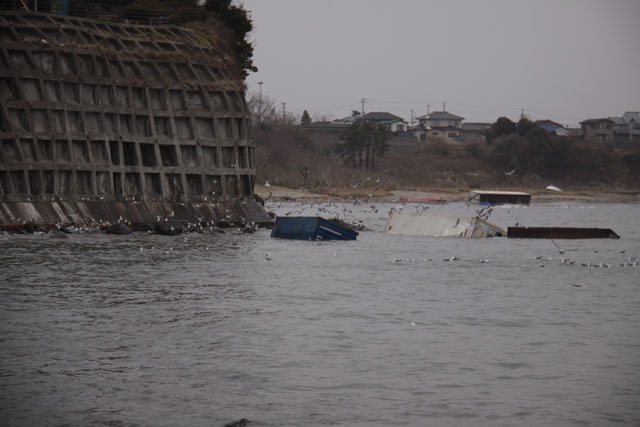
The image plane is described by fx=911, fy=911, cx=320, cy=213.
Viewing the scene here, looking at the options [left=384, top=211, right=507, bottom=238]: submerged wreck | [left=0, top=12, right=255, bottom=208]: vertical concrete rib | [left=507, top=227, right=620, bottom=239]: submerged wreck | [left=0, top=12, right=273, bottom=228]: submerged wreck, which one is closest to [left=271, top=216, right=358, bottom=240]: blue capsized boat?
[left=0, top=12, right=273, bottom=228]: submerged wreck

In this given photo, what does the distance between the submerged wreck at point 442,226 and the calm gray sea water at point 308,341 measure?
15927 mm

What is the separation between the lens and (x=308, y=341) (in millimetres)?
23141

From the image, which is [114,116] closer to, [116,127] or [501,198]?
[116,127]

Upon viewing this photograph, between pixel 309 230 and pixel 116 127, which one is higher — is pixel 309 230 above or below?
below

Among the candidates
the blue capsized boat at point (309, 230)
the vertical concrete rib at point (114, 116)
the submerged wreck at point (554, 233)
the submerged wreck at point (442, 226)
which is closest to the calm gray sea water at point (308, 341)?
the vertical concrete rib at point (114, 116)

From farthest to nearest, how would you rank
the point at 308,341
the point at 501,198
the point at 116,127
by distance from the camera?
the point at 501,198, the point at 116,127, the point at 308,341

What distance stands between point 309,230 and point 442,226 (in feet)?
34.2

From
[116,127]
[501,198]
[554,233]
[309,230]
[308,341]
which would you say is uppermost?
[116,127]

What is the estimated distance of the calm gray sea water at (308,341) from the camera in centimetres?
1670

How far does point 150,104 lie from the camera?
58.2 metres

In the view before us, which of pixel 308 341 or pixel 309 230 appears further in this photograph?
pixel 309 230

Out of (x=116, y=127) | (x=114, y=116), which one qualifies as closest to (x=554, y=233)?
(x=116, y=127)

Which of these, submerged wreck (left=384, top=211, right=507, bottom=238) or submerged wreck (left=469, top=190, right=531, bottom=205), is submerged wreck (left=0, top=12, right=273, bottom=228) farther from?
submerged wreck (left=469, top=190, right=531, bottom=205)

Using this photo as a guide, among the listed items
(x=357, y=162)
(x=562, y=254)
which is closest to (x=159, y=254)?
(x=562, y=254)
